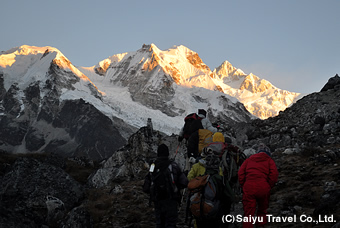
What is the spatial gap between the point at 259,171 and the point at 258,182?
26cm

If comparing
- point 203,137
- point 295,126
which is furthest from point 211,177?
point 295,126

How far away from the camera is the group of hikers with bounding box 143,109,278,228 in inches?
319

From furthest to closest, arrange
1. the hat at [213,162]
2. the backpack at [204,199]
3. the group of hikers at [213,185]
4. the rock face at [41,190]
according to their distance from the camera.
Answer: the rock face at [41,190] < the hat at [213,162] < the group of hikers at [213,185] < the backpack at [204,199]

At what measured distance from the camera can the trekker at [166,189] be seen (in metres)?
8.60

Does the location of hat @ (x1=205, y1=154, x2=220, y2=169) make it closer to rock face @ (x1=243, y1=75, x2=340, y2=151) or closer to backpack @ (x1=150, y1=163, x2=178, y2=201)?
backpack @ (x1=150, y1=163, x2=178, y2=201)

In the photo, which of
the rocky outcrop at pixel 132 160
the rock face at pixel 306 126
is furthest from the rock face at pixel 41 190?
the rock face at pixel 306 126

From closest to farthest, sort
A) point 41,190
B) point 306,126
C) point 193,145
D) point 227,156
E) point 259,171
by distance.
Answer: point 259,171 → point 227,156 → point 193,145 → point 41,190 → point 306,126

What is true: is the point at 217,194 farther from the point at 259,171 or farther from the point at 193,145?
the point at 193,145

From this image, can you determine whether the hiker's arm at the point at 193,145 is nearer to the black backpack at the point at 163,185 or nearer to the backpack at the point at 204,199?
the black backpack at the point at 163,185

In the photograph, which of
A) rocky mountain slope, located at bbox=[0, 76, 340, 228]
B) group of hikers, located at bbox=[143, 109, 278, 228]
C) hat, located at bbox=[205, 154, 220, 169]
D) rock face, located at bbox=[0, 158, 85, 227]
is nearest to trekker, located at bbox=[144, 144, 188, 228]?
group of hikers, located at bbox=[143, 109, 278, 228]

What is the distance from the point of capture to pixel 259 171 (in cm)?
826

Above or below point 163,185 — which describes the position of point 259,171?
above

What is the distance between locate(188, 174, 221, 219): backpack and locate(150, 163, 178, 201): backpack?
52 centimetres

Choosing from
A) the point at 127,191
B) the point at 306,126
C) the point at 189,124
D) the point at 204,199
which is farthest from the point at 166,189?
the point at 306,126
